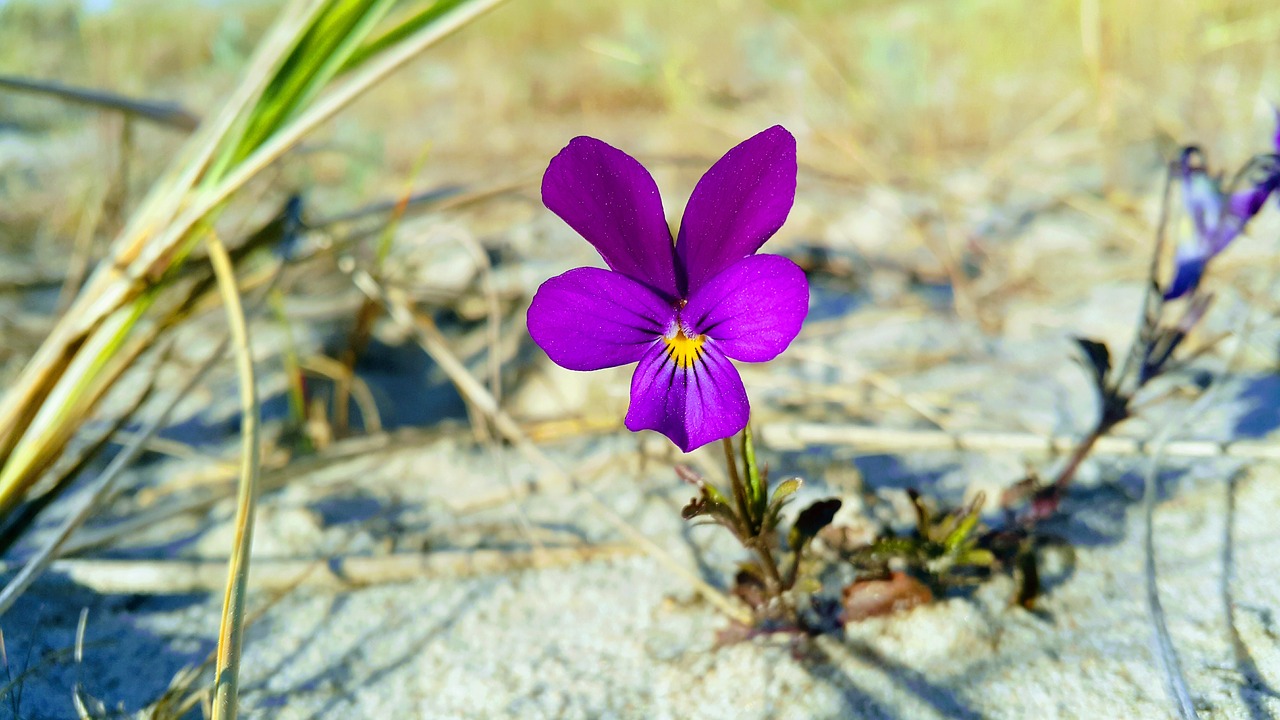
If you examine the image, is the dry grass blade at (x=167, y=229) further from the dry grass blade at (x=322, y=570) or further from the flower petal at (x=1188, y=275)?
the flower petal at (x=1188, y=275)

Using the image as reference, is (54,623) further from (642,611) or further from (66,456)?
(642,611)

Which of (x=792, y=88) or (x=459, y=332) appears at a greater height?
(x=792, y=88)

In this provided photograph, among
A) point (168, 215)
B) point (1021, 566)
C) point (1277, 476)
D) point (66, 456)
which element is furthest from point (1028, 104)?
point (66, 456)

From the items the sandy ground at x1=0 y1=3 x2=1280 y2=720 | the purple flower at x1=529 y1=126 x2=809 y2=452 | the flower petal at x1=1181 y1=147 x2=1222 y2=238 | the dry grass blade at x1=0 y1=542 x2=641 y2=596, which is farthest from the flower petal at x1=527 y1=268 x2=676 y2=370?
the flower petal at x1=1181 y1=147 x2=1222 y2=238

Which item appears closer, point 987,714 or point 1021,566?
point 987,714

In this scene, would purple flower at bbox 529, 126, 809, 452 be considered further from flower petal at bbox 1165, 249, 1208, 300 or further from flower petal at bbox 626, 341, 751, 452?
flower petal at bbox 1165, 249, 1208, 300
